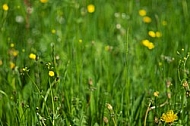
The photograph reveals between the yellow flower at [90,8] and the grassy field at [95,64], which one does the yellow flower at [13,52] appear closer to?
the grassy field at [95,64]

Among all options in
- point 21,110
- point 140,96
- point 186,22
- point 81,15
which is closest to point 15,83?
point 21,110

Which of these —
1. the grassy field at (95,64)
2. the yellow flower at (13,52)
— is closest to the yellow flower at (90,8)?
the grassy field at (95,64)

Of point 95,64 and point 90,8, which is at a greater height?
point 90,8

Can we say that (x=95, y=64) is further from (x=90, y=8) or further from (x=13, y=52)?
(x=90, y=8)

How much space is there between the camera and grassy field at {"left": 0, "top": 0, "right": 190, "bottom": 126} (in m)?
2.16

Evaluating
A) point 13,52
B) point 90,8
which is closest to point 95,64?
point 13,52

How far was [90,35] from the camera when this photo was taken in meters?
3.15

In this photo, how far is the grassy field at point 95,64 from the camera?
2.16 metres

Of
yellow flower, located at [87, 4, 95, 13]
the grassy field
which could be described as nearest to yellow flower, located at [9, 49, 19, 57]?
the grassy field

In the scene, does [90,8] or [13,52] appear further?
[90,8]

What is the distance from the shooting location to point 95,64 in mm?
2707

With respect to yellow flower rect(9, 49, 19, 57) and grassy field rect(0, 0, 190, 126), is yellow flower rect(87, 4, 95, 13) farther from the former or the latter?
yellow flower rect(9, 49, 19, 57)

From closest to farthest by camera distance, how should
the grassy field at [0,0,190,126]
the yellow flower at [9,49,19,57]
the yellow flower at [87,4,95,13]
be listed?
1. the grassy field at [0,0,190,126]
2. the yellow flower at [9,49,19,57]
3. the yellow flower at [87,4,95,13]

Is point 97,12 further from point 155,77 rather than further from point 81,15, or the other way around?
point 155,77
